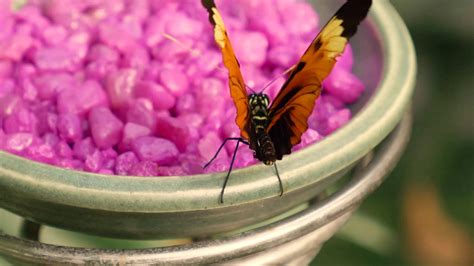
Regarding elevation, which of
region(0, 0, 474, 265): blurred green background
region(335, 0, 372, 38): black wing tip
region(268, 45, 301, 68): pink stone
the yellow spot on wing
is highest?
region(335, 0, 372, 38): black wing tip

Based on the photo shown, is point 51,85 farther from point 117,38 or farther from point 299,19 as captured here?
point 299,19

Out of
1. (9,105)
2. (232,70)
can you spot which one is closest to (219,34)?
(232,70)

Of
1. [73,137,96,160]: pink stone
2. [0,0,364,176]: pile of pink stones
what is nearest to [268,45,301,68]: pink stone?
[0,0,364,176]: pile of pink stones

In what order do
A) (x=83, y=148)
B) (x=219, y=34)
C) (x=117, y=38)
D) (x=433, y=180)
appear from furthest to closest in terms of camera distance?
(x=433, y=180) → (x=117, y=38) → (x=83, y=148) → (x=219, y=34)

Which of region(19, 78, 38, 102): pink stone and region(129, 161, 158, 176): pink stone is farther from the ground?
region(19, 78, 38, 102): pink stone

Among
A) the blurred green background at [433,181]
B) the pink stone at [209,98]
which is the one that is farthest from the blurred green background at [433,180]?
the pink stone at [209,98]

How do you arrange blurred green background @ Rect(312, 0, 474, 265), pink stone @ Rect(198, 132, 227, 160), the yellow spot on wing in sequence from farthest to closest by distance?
blurred green background @ Rect(312, 0, 474, 265) < pink stone @ Rect(198, 132, 227, 160) < the yellow spot on wing

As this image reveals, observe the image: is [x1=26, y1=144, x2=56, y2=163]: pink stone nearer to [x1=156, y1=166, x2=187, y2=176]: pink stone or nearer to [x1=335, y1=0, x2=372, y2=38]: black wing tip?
[x1=156, y1=166, x2=187, y2=176]: pink stone
